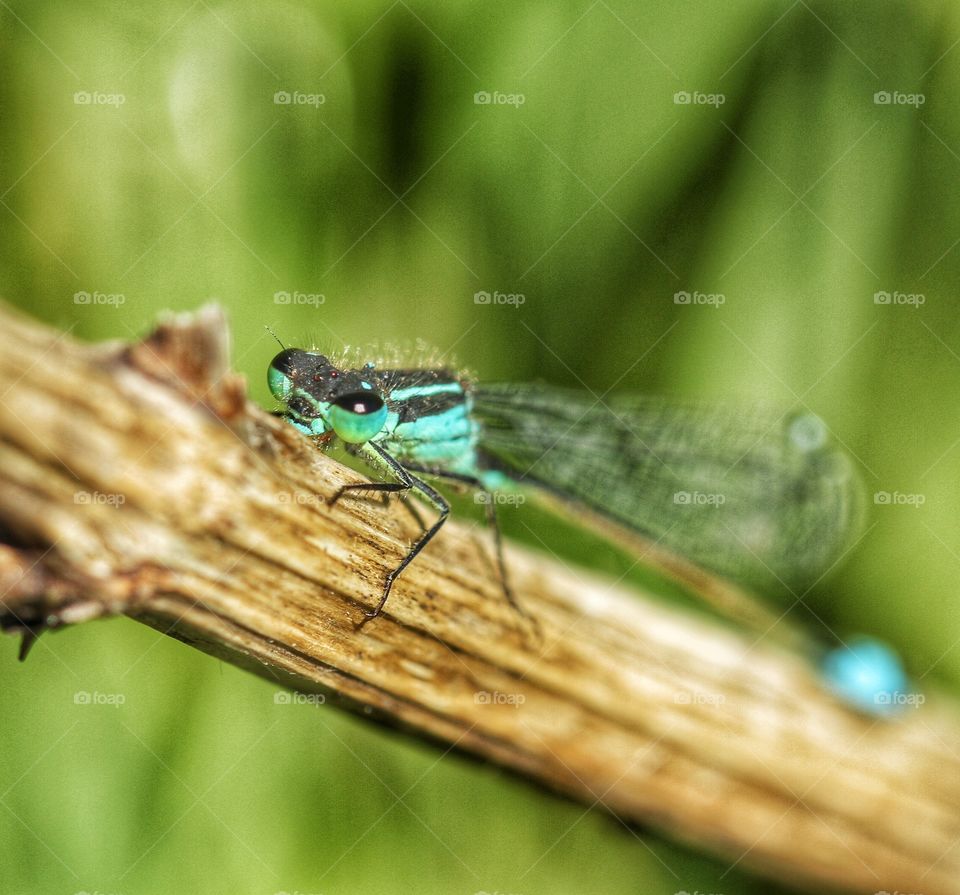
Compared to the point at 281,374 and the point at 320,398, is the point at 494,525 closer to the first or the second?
the point at 320,398

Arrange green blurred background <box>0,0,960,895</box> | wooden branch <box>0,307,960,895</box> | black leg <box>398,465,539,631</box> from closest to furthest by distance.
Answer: wooden branch <box>0,307,960,895</box> < green blurred background <box>0,0,960,895</box> < black leg <box>398,465,539,631</box>

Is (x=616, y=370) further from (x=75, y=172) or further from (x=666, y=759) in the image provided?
(x=75, y=172)

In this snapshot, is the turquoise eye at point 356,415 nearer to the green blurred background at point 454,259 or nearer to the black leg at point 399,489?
the black leg at point 399,489

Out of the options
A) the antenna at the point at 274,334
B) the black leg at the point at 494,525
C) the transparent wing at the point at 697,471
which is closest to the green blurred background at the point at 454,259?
the antenna at the point at 274,334

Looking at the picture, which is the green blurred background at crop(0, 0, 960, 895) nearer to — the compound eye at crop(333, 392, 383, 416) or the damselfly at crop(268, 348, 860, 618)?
the damselfly at crop(268, 348, 860, 618)

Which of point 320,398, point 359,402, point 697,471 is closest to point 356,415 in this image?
point 359,402

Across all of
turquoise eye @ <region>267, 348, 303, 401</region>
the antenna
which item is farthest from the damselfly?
the antenna
